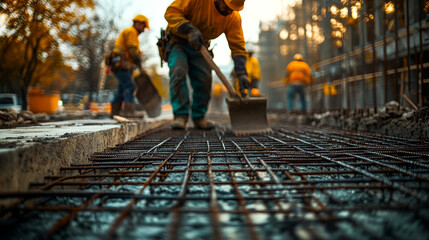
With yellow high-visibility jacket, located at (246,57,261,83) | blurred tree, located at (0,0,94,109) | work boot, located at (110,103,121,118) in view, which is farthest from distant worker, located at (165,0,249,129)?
yellow high-visibility jacket, located at (246,57,261,83)

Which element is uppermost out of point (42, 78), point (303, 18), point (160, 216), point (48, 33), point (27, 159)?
point (303, 18)

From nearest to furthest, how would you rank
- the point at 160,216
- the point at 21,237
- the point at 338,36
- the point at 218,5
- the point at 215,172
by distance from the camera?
1. the point at 21,237
2. the point at 160,216
3. the point at 215,172
4. the point at 218,5
5. the point at 338,36

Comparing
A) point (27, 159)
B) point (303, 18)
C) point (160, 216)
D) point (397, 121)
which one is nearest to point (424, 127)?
point (397, 121)

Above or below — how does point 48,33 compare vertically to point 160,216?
above

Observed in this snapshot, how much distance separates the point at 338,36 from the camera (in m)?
6.54

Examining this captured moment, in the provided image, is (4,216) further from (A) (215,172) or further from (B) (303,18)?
(B) (303,18)

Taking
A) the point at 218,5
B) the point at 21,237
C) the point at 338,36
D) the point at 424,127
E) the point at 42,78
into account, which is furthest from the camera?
the point at 42,78

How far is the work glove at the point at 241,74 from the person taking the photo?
359 cm

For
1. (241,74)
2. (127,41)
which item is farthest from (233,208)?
(127,41)

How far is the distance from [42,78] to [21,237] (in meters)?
7.31

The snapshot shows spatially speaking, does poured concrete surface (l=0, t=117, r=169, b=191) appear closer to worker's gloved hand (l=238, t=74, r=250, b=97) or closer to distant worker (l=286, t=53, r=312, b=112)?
worker's gloved hand (l=238, t=74, r=250, b=97)

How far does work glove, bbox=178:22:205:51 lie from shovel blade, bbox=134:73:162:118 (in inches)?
98.7

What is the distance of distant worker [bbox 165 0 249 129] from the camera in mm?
3320

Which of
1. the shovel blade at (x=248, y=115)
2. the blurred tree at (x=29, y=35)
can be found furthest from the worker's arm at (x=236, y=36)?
the blurred tree at (x=29, y=35)
